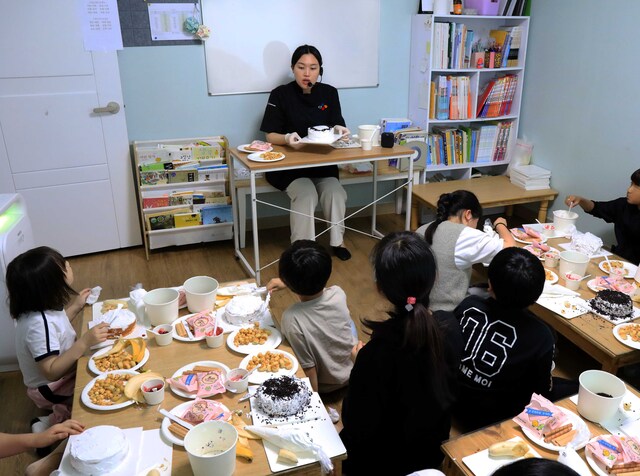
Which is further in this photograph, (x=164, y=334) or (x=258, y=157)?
(x=258, y=157)

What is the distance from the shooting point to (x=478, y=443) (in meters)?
1.32

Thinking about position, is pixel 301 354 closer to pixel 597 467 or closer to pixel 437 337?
pixel 437 337

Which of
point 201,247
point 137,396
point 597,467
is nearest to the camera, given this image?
point 597,467

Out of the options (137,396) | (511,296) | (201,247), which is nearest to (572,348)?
(511,296)

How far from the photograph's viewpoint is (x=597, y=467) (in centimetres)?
124

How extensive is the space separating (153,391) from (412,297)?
2.48 feet

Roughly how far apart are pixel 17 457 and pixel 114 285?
145 cm

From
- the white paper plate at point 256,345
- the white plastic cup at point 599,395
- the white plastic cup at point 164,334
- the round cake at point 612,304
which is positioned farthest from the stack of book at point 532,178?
the white plastic cup at point 164,334

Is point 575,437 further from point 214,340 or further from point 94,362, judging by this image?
point 94,362

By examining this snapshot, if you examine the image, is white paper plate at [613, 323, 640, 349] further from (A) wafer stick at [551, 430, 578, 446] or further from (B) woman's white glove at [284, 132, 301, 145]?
(B) woman's white glove at [284, 132, 301, 145]

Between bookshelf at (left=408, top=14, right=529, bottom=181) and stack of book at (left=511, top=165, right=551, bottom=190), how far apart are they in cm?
31

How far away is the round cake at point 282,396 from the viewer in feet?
4.59

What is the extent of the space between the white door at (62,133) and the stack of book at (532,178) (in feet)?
9.81

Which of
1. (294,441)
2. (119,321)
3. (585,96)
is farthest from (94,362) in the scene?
(585,96)
